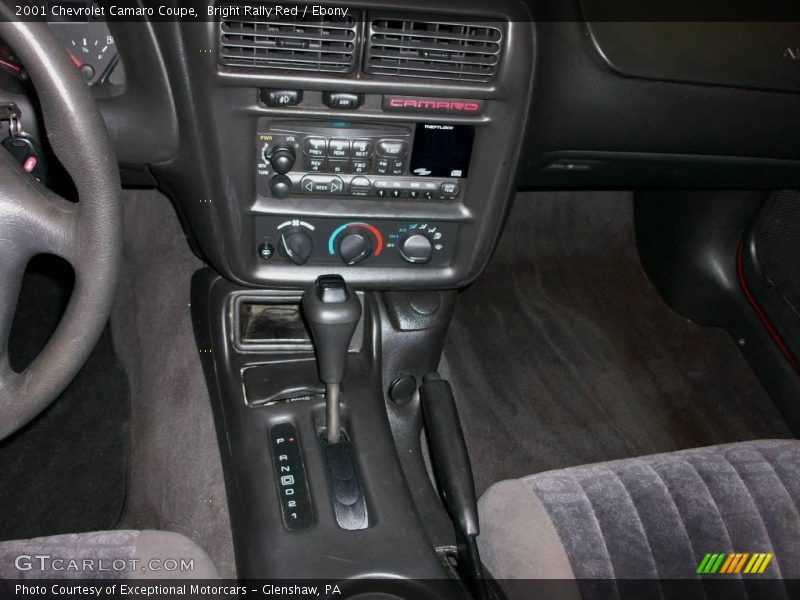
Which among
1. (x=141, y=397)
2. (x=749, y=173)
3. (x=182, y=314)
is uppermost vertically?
(x=749, y=173)

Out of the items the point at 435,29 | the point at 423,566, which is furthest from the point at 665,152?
the point at 423,566

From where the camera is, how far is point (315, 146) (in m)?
1.17

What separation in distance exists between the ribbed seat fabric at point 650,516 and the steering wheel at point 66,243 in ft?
2.17

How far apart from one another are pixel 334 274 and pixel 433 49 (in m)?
0.39

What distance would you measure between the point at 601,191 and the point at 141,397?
1410 millimetres

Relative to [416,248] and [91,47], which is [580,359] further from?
[91,47]

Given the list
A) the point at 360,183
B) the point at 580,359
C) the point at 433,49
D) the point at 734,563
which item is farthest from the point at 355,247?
the point at 580,359

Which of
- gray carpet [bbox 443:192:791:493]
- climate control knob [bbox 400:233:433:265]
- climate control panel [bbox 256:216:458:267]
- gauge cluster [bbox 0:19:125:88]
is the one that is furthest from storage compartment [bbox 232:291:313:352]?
gray carpet [bbox 443:192:791:493]

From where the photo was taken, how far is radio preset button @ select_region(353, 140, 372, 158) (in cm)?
118

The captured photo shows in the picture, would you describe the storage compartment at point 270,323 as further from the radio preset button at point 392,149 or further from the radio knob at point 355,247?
the radio preset button at point 392,149

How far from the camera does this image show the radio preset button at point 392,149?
1187mm

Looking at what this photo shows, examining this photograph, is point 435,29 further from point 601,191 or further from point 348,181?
point 601,191

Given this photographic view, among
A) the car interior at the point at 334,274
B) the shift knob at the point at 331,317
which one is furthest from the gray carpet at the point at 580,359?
the shift knob at the point at 331,317

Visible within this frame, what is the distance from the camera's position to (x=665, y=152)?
56.6 inches
